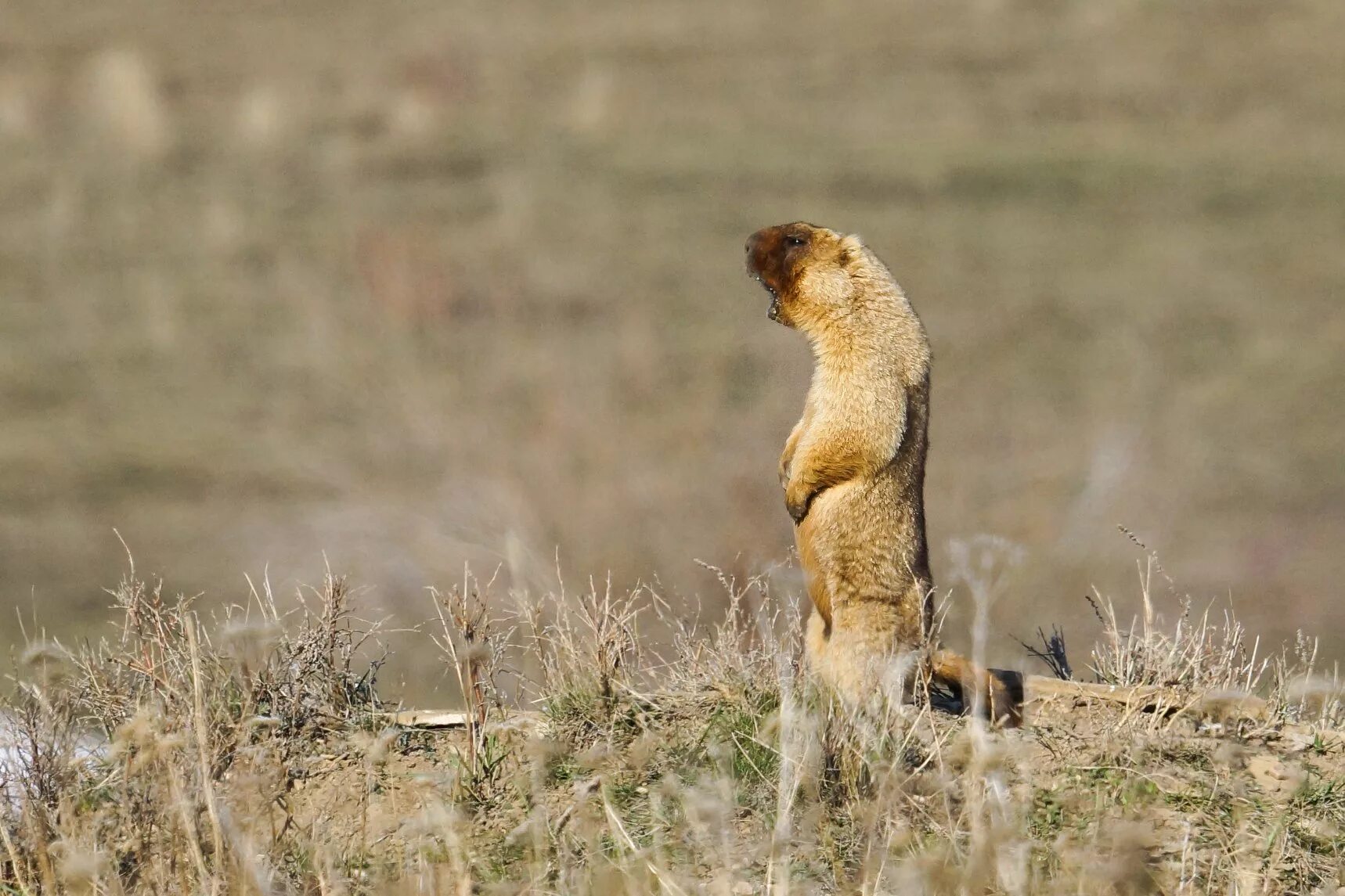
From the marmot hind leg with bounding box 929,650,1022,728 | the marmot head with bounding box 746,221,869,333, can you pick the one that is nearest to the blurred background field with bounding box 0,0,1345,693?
the marmot head with bounding box 746,221,869,333

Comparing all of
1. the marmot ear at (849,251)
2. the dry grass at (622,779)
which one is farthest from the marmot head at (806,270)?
the dry grass at (622,779)

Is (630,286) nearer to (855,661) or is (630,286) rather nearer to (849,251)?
(849,251)

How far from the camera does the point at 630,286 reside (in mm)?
16375

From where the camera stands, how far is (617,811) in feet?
14.7

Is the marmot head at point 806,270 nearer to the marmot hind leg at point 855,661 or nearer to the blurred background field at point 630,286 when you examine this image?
the marmot hind leg at point 855,661

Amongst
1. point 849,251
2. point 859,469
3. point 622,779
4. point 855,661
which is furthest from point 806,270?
point 622,779

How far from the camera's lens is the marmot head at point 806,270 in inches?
207

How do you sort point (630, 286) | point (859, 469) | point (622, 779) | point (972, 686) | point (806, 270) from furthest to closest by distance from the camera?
point (630, 286), point (806, 270), point (859, 469), point (972, 686), point (622, 779)

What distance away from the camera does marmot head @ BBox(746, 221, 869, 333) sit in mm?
5270

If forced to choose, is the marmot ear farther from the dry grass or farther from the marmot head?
the dry grass

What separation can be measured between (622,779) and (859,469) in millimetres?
1090

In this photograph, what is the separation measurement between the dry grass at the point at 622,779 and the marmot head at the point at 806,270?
851 mm

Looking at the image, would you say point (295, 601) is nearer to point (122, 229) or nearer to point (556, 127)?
point (122, 229)

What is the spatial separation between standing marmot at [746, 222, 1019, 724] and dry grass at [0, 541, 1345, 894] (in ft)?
0.55
